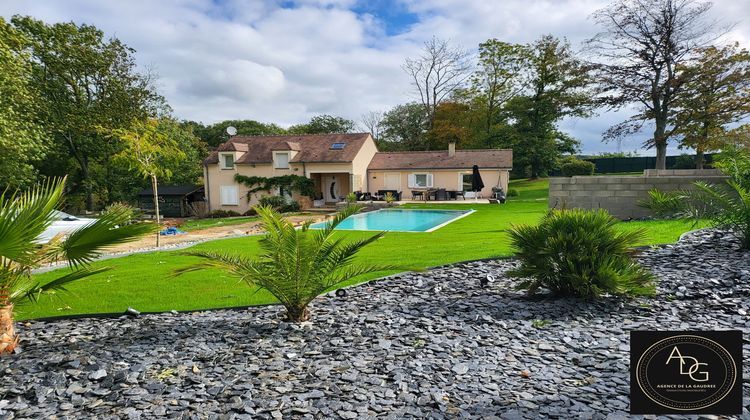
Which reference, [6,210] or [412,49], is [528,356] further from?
[412,49]

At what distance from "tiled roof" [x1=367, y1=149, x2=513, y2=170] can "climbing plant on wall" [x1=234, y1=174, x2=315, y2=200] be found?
492 centimetres

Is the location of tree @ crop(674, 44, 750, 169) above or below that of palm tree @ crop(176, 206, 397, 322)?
above

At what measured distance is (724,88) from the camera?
2266 cm

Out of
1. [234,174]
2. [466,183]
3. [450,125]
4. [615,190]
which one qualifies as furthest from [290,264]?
[450,125]

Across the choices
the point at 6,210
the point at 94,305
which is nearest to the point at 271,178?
the point at 94,305

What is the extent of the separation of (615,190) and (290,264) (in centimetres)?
1134

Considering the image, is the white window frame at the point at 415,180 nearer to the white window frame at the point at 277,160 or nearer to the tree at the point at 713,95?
the white window frame at the point at 277,160

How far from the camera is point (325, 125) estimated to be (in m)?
50.3

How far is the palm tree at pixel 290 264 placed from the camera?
165 inches

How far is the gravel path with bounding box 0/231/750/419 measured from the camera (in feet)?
9.05

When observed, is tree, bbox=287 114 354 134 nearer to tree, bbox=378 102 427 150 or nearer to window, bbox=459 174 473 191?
tree, bbox=378 102 427 150

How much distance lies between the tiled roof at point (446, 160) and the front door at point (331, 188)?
2.94 meters

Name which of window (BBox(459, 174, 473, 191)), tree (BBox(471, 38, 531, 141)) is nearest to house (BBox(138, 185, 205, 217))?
window (BBox(459, 174, 473, 191))

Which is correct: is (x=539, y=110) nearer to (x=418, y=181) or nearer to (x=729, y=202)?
(x=418, y=181)
